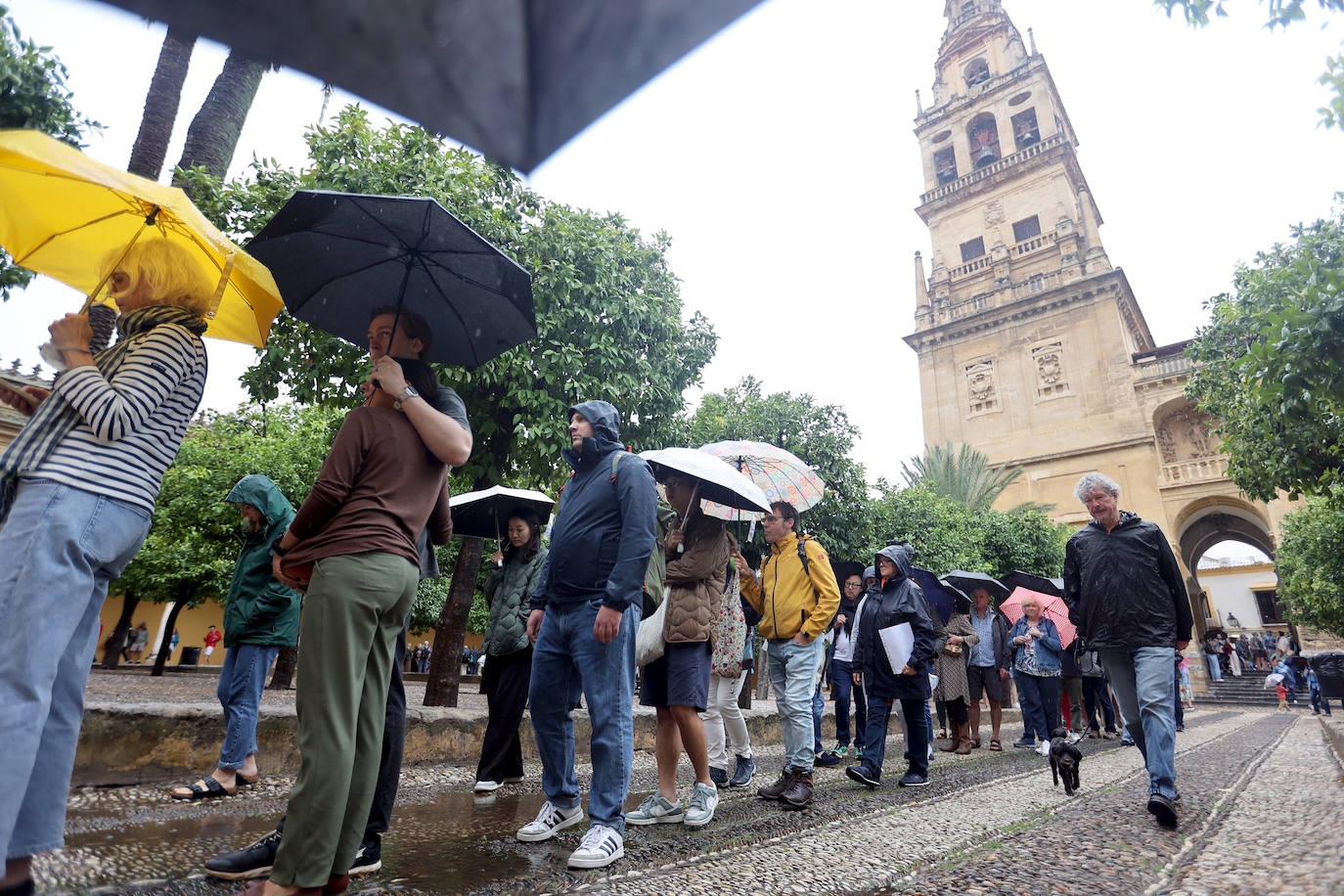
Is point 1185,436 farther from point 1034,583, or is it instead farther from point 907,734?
point 907,734

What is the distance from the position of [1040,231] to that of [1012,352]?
264 inches

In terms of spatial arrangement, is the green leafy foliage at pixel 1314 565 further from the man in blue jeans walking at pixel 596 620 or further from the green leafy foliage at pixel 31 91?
the green leafy foliage at pixel 31 91

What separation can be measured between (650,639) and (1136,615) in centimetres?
301

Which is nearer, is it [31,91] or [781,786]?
[781,786]

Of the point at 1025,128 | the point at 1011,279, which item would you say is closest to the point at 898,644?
the point at 1011,279

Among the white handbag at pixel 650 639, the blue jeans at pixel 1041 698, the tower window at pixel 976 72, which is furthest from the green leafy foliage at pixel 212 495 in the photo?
the tower window at pixel 976 72

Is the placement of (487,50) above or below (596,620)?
above

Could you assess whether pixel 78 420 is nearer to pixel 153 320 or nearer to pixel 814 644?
pixel 153 320

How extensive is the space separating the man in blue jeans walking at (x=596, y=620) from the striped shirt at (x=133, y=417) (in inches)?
57.9

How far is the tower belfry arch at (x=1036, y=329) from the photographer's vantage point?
30.0 m

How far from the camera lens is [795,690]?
4.69m

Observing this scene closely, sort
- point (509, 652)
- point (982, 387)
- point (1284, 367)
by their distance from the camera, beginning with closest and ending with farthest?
point (509, 652)
point (1284, 367)
point (982, 387)

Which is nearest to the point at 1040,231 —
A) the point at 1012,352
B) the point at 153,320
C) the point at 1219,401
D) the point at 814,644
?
the point at 1012,352

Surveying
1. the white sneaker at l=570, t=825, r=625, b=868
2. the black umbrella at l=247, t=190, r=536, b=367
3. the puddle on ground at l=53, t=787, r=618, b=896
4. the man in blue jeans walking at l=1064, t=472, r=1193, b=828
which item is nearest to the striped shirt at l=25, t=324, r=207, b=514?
the black umbrella at l=247, t=190, r=536, b=367
